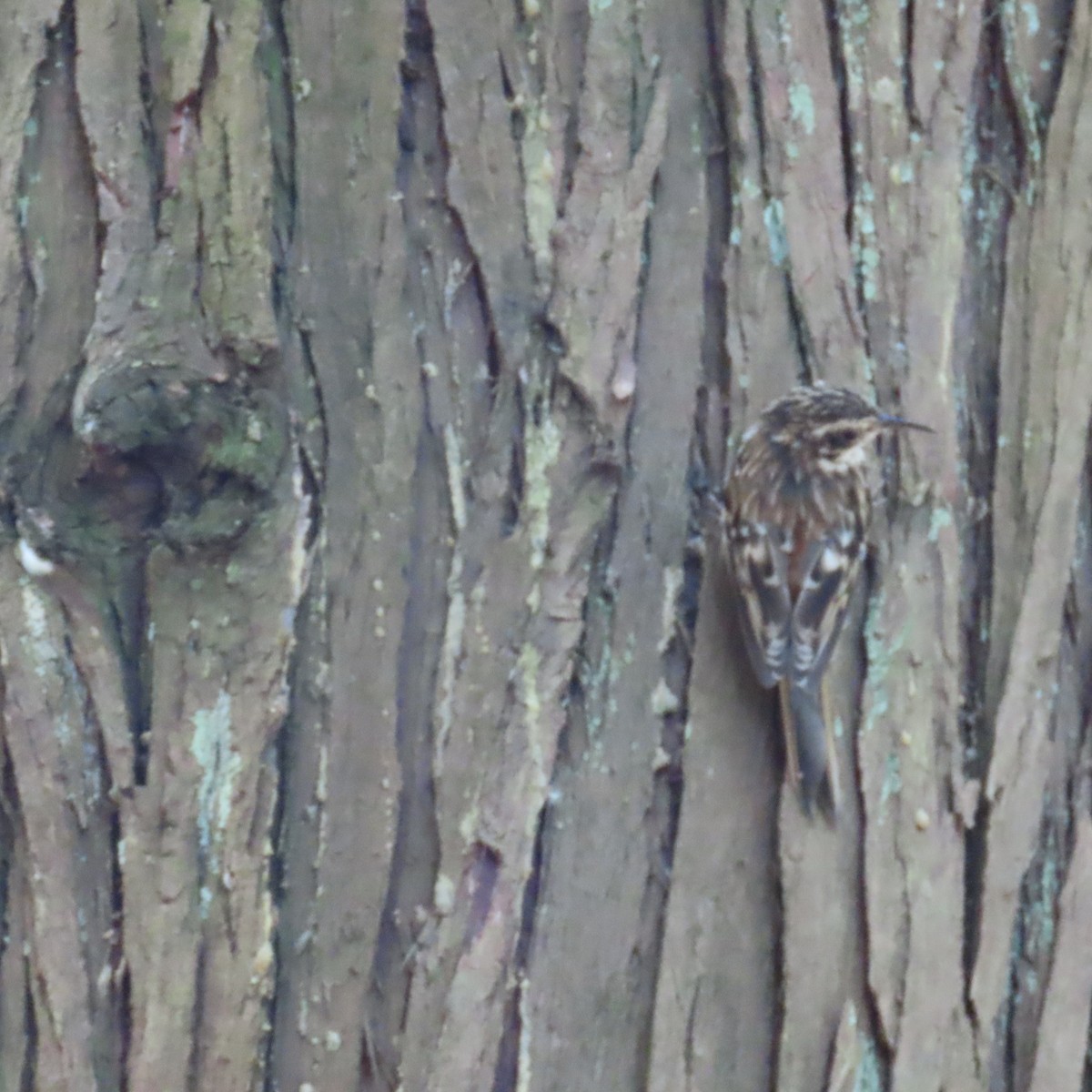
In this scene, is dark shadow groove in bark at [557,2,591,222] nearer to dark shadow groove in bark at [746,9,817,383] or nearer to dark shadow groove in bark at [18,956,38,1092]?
dark shadow groove in bark at [746,9,817,383]

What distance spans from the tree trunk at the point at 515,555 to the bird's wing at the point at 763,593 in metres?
0.05

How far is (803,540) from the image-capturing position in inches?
96.0

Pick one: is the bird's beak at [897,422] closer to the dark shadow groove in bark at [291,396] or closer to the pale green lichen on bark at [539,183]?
the pale green lichen on bark at [539,183]

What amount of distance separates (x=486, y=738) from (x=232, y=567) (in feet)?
1.30

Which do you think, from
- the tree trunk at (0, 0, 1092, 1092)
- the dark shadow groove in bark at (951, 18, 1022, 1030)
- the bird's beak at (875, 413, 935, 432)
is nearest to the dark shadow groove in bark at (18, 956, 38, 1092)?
the tree trunk at (0, 0, 1092, 1092)

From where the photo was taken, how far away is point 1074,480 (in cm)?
199

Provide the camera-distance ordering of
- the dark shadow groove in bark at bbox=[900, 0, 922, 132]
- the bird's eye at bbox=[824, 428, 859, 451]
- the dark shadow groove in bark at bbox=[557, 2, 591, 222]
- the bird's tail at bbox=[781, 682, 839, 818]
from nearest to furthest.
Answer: the bird's tail at bbox=[781, 682, 839, 818], the dark shadow groove in bark at bbox=[557, 2, 591, 222], the dark shadow groove in bark at bbox=[900, 0, 922, 132], the bird's eye at bbox=[824, 428, 859, 451]

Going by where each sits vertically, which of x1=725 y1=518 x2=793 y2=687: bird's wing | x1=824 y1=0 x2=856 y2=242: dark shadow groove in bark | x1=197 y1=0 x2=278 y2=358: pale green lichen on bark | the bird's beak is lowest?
x1=725 y1=518 x2=793 y2=687: bird's wing

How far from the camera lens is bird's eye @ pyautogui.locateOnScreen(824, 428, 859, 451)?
2.14 metres

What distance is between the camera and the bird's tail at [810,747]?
1836 mm

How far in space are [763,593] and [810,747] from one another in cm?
34

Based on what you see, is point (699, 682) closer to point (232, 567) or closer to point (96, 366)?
point (232, 567)

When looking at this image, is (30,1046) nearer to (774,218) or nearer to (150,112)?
(150,112)

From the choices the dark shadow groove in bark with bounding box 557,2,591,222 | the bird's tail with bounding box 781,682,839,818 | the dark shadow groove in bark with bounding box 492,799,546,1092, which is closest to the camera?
the dark shadow groove in bark with bounding box 492,799,546,1092
